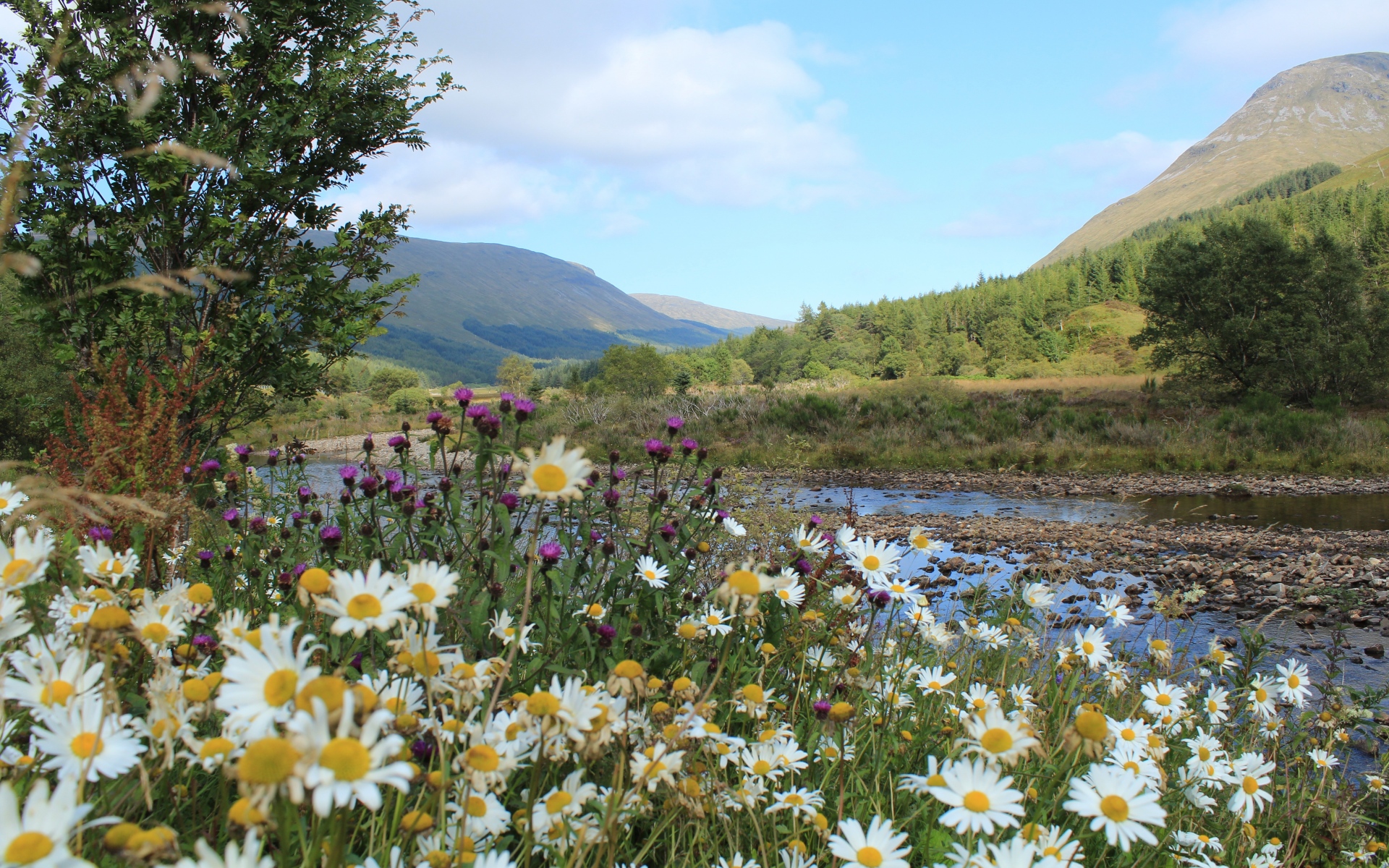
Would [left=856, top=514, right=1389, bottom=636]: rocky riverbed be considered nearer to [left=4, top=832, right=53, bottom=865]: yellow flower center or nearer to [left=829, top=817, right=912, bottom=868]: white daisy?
[left=829, top=817, right=912, bottom=868]: white daisy

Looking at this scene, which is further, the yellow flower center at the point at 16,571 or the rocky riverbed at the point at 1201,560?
the rocky riverbed at the point at 1201,560

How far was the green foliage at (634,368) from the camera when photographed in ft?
195

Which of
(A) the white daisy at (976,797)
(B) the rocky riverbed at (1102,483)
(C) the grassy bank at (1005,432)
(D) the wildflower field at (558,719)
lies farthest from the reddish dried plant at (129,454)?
(B) the rocky riverbed at (1102,483)

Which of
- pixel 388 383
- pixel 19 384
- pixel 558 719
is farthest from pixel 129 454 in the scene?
pixel 388 383

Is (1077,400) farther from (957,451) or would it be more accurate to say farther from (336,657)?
(336,657)

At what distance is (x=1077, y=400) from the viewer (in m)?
28.5

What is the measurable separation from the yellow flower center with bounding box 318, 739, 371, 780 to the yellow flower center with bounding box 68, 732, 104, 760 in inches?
17.4

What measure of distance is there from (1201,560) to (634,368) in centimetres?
5651

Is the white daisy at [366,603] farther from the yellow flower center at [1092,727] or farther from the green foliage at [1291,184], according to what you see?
the green foliage at [1291,184]

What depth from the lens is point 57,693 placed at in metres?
0.95

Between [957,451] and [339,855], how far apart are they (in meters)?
20.9

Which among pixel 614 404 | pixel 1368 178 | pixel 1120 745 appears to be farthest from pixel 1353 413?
pixel 1368 178

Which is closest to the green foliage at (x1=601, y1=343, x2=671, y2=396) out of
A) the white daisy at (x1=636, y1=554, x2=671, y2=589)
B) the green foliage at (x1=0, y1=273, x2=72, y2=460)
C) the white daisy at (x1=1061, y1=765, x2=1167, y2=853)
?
the green foliage at (x1=0, y1=273, x2=72, y2=460)

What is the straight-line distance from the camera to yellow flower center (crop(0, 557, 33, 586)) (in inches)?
38.1
